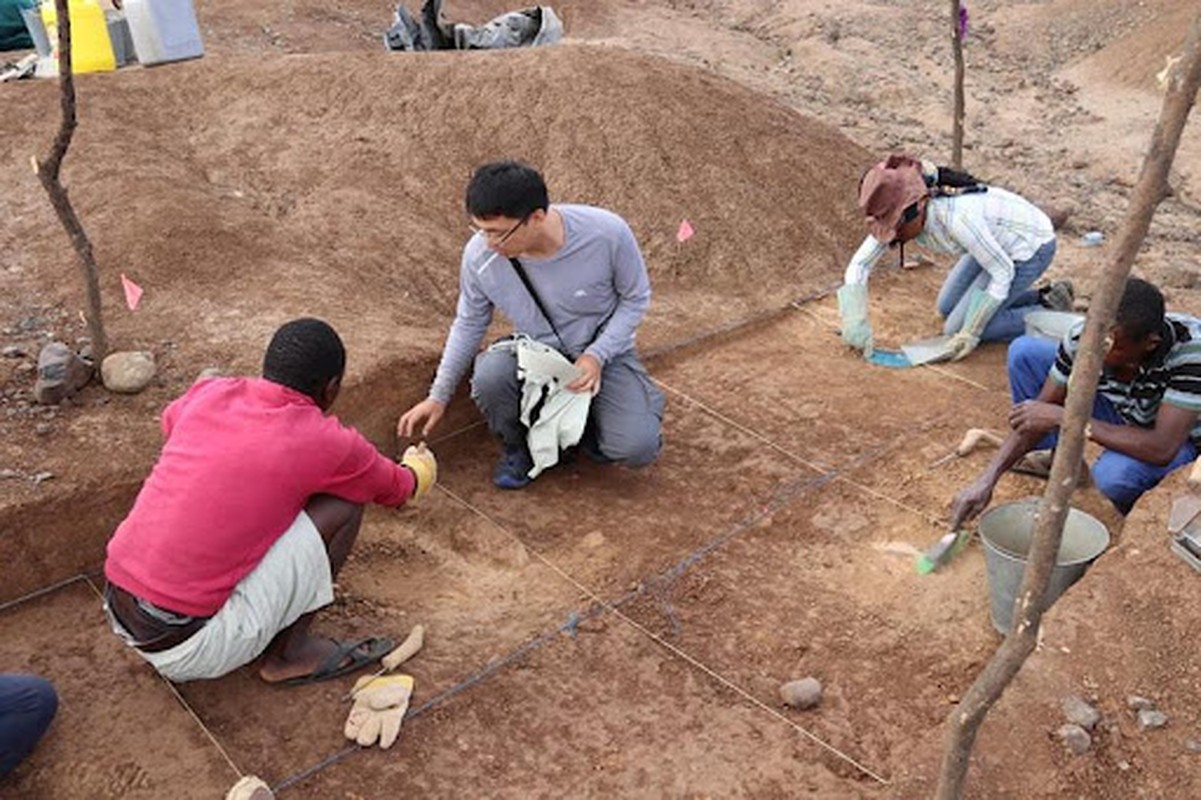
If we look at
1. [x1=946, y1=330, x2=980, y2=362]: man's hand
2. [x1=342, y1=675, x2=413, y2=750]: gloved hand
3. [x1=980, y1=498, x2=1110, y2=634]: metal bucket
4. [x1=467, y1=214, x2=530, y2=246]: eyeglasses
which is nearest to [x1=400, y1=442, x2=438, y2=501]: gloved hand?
[x1=342, y1=675, x2=413, y2=750]: gloved hand

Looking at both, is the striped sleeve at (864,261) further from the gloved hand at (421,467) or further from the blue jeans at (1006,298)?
the gloved hand at (421,467)

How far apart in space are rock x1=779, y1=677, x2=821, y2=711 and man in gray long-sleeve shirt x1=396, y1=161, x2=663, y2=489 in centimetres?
118

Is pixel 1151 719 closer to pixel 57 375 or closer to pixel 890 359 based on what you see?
pixel 890 359

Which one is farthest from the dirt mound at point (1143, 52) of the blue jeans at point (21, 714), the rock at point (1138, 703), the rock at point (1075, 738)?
the blue jeans at point (21, 714)

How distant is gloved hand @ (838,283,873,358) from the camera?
4.76 m

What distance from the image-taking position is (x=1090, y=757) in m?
2.36

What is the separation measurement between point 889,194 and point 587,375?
1684 millimetres

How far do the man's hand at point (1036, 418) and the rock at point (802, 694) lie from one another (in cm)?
102

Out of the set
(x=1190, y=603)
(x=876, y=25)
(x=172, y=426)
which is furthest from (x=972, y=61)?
(x=172, y=426)

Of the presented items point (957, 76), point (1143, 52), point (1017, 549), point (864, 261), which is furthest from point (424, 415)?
point (1143, 52)

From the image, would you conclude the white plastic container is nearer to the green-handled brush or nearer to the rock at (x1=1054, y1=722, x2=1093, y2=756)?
the green-handled brush

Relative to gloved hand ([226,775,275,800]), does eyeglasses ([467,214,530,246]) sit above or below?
above

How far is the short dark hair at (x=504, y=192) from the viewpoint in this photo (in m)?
3.28

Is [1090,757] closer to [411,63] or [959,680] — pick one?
[959,680]
